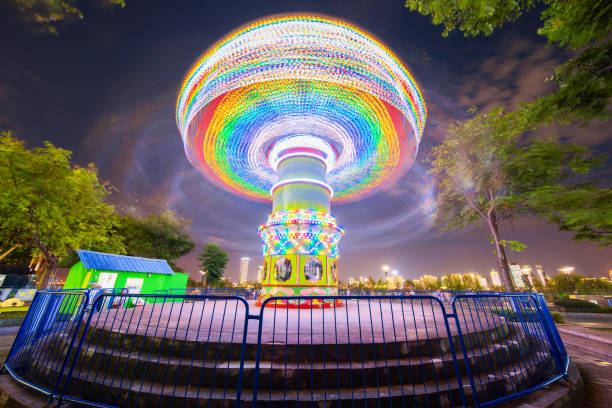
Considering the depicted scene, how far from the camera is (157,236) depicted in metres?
35.5

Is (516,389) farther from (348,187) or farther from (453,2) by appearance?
(348,187)

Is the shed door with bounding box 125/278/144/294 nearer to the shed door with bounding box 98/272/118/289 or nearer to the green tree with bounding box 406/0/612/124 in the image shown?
the shed door with bounding box 98/272/118/289

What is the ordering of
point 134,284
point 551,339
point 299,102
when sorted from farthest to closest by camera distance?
point 134,284, point 299,102, point 551,339

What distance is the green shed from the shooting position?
16000mm

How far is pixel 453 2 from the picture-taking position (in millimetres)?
5797

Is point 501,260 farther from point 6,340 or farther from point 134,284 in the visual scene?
point 134,284

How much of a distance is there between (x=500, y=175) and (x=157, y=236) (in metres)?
42.0

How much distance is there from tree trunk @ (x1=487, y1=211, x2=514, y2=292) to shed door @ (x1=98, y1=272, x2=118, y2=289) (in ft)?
91.0

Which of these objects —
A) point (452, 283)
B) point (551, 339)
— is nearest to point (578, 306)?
point (452, 283)

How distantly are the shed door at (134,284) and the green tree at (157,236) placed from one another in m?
16.2

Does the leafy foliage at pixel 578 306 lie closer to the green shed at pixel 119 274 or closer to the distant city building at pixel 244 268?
the green shed at pixel 119 274

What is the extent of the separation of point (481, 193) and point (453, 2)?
15.9 metres

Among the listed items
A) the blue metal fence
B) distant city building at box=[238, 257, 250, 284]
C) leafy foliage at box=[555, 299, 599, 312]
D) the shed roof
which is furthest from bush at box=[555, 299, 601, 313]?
distant city building at box=[238, 257, 250, 284]

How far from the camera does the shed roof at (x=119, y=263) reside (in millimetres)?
16062
